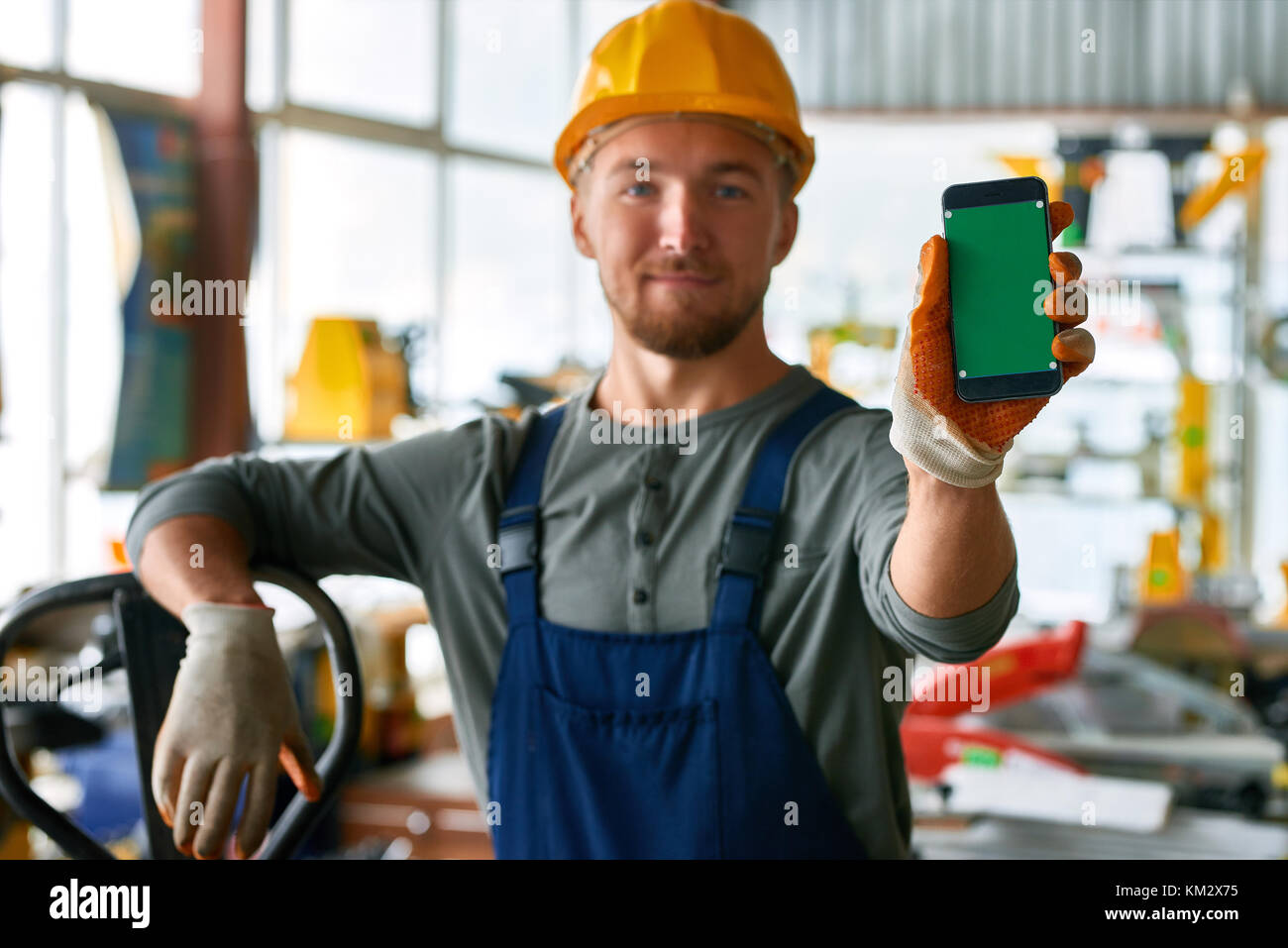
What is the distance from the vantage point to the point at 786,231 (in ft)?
5.47

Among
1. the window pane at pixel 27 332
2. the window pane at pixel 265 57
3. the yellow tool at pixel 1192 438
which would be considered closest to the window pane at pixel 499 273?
the window pane at pixel 265 57

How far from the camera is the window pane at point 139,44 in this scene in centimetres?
393

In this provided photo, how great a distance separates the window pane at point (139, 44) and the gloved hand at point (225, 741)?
10.6 feet

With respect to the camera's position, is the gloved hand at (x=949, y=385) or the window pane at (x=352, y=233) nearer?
the gloved hand at (x=949, y=385)

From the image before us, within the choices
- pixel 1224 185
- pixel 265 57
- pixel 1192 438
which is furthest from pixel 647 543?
pixel 1192 438

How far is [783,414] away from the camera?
155cm

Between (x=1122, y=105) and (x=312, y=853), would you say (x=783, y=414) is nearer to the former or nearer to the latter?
(x=312, y=853)

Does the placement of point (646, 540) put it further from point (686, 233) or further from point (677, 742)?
point (686, 233)

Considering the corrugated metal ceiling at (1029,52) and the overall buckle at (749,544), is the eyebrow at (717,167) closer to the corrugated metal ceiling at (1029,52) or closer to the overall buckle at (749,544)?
the overall buckle at (749,544)

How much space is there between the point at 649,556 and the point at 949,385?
57 cm

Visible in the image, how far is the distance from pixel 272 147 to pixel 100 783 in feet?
8.59

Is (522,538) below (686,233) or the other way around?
below

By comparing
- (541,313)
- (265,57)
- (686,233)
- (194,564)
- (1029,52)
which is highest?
(1029,52)

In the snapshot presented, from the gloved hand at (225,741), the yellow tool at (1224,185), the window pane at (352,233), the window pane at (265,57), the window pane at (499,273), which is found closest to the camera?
the gloved hand at (225,741)
